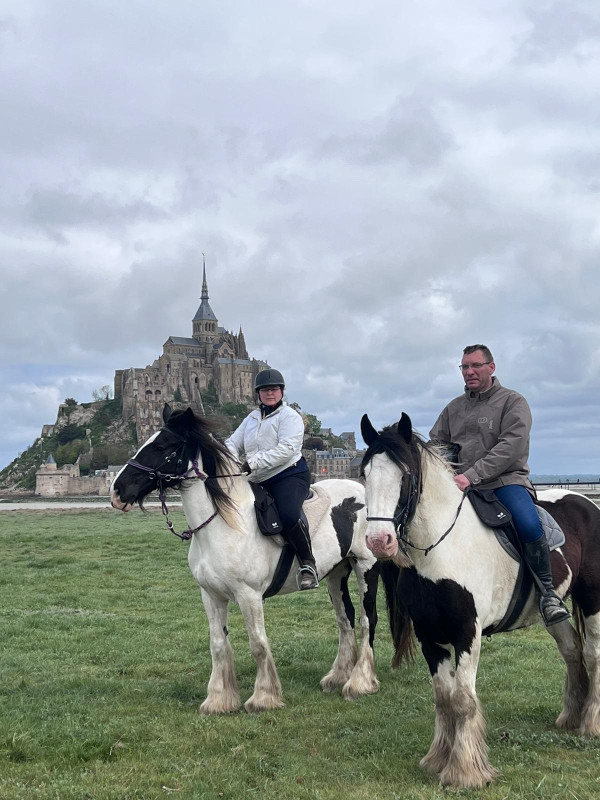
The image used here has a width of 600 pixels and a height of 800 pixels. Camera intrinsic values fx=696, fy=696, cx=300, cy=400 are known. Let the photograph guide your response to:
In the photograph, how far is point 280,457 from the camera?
303 inches

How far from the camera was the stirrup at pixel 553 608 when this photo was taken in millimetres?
5797

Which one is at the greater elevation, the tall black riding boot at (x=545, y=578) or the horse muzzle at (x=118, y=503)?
the horse muzzle at (x=118, y=503)

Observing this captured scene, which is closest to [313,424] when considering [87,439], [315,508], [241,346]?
[241,346]

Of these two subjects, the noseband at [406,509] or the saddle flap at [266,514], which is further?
the saddle flap at [266,514]

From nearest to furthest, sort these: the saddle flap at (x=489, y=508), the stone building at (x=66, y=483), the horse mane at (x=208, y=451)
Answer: the saddle flap at (x=489, y=508), the horse mane at (x=208, y=451), the stone building at (x=66, y=483)

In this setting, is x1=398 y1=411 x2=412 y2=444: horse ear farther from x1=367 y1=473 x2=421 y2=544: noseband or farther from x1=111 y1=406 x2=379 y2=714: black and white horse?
x1=111 y1=406 x2=379 y2=714: black and white horse

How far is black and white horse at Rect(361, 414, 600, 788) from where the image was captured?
526 centimetres

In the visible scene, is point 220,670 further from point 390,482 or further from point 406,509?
point 390,482

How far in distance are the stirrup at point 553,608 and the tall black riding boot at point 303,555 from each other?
8.59 ft

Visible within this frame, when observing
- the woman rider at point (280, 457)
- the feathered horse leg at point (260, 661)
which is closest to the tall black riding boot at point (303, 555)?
the woman rider at point (280, 457)

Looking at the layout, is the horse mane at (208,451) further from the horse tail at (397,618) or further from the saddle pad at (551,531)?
the saddle pad at (551,531)

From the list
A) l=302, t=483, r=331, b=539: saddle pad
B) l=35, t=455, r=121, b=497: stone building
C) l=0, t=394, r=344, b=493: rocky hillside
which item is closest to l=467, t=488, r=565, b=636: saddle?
l=302, t=483, r=331, b=539: saddle pad

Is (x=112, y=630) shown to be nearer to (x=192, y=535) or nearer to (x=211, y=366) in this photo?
(x=192, y=535)

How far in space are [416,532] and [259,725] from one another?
2.82 m
